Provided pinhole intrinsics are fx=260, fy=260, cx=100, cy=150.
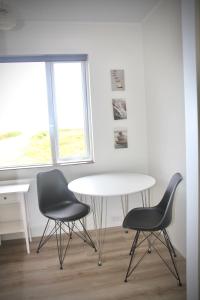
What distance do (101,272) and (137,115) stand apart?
1.88 m

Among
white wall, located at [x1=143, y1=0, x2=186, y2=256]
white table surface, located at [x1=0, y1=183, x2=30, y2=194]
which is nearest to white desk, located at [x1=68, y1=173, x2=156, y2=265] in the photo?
white wall, located at [x1=143, y1=0, x2=186, y2=256]

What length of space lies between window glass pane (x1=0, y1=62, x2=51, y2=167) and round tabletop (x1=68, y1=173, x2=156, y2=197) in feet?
2.55

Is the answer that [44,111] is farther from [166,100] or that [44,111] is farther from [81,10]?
[166,100]

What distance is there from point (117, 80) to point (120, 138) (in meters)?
0.72

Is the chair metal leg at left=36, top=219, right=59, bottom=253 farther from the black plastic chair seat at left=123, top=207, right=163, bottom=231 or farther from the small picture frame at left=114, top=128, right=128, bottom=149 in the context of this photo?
the small picture frame at left=114, top=128, right=128, bottom=149

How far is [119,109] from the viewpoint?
3283mm

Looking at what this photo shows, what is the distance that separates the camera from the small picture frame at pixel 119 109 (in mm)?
3270

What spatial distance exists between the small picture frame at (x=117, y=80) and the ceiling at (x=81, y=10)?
0.60m

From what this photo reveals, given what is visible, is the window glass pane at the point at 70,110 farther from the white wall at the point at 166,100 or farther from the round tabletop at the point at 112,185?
the white wall at the point at 166,100

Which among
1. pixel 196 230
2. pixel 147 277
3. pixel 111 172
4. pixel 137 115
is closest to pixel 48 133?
pixel 111 172

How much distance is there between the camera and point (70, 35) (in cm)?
310

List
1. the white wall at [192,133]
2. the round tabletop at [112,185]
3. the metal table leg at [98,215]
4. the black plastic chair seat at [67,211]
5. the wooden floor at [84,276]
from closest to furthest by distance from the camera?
the white wall at [192,133] < the wooden floor at [84,276] < the round tabletop at [112,185] < the black plastic chair seat at [67,211] < the metal table leg at [98,215]

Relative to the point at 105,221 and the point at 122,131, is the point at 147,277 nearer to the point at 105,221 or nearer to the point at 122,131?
the point at 105,221

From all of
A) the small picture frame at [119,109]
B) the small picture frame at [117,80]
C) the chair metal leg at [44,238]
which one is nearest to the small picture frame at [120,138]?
the small picture frame at [119,109]
